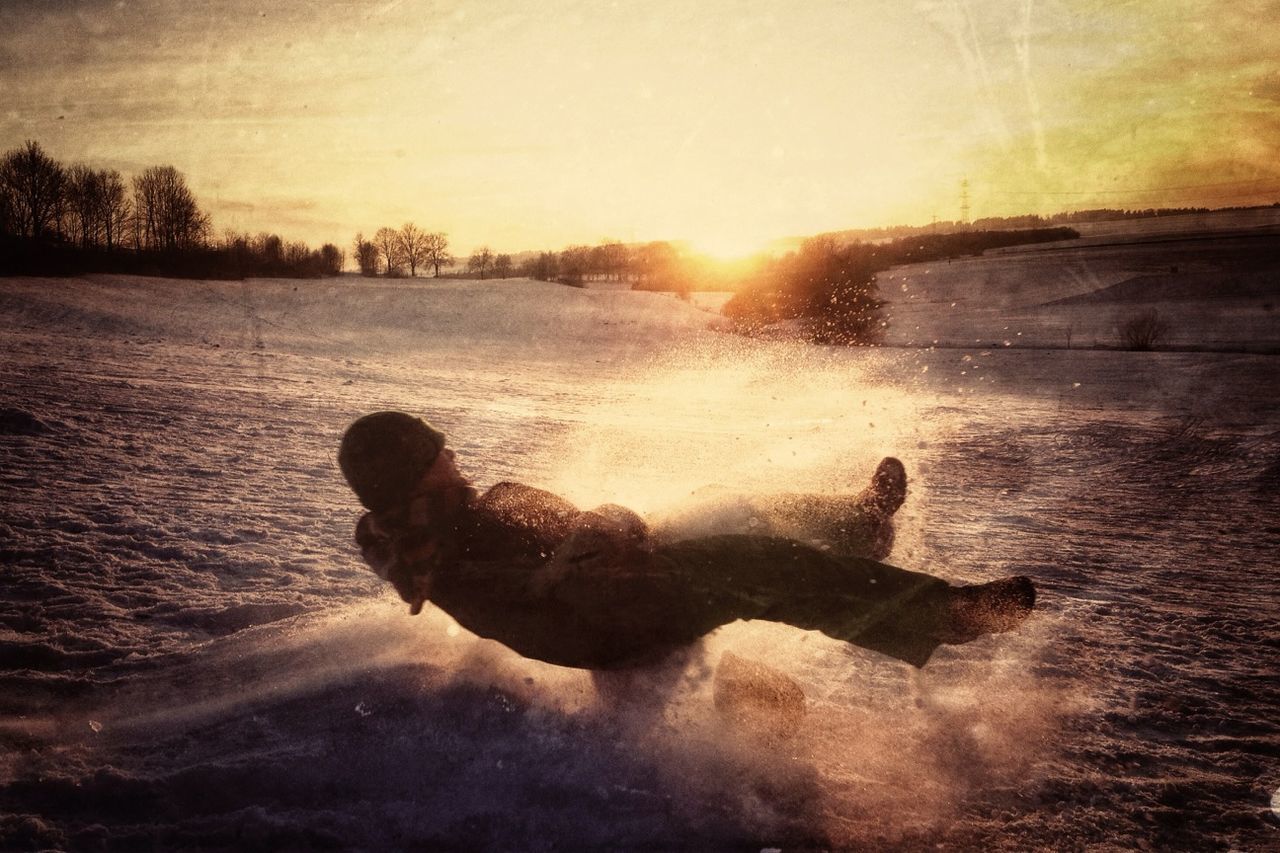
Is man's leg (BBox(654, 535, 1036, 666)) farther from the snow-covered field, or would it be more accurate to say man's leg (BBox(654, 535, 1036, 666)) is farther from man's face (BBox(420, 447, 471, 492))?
man's face (BBox(420, 447, 471, 492))

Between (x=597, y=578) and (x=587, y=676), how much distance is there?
2.09 ft

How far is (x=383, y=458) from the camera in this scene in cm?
227

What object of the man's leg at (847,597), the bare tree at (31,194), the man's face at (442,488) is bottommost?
the man's leg at (847,597)

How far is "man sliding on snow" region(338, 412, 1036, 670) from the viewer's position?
7.47 feet

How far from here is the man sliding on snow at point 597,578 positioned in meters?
2.28

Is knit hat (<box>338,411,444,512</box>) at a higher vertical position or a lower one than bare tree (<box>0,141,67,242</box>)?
lower

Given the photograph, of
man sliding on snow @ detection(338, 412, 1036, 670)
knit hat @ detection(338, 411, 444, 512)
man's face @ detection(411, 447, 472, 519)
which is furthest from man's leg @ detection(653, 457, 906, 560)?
knit hat @ detection(338, 411, 444, 512)

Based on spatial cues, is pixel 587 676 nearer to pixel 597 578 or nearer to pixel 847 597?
pixel 597 578

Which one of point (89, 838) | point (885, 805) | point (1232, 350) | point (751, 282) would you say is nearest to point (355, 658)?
point (89, 838)

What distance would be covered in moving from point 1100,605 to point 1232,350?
14.5 metres

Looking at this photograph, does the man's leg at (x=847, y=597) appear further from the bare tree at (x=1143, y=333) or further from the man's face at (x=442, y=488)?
the bare tree at (x=1143, y=333)

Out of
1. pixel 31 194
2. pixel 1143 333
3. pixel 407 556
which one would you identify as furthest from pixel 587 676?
pixel 31 194

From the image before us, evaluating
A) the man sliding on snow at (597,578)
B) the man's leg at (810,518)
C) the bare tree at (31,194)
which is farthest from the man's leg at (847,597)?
the bare tree at (31,194)

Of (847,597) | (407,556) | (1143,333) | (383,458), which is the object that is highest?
(1143,333)
